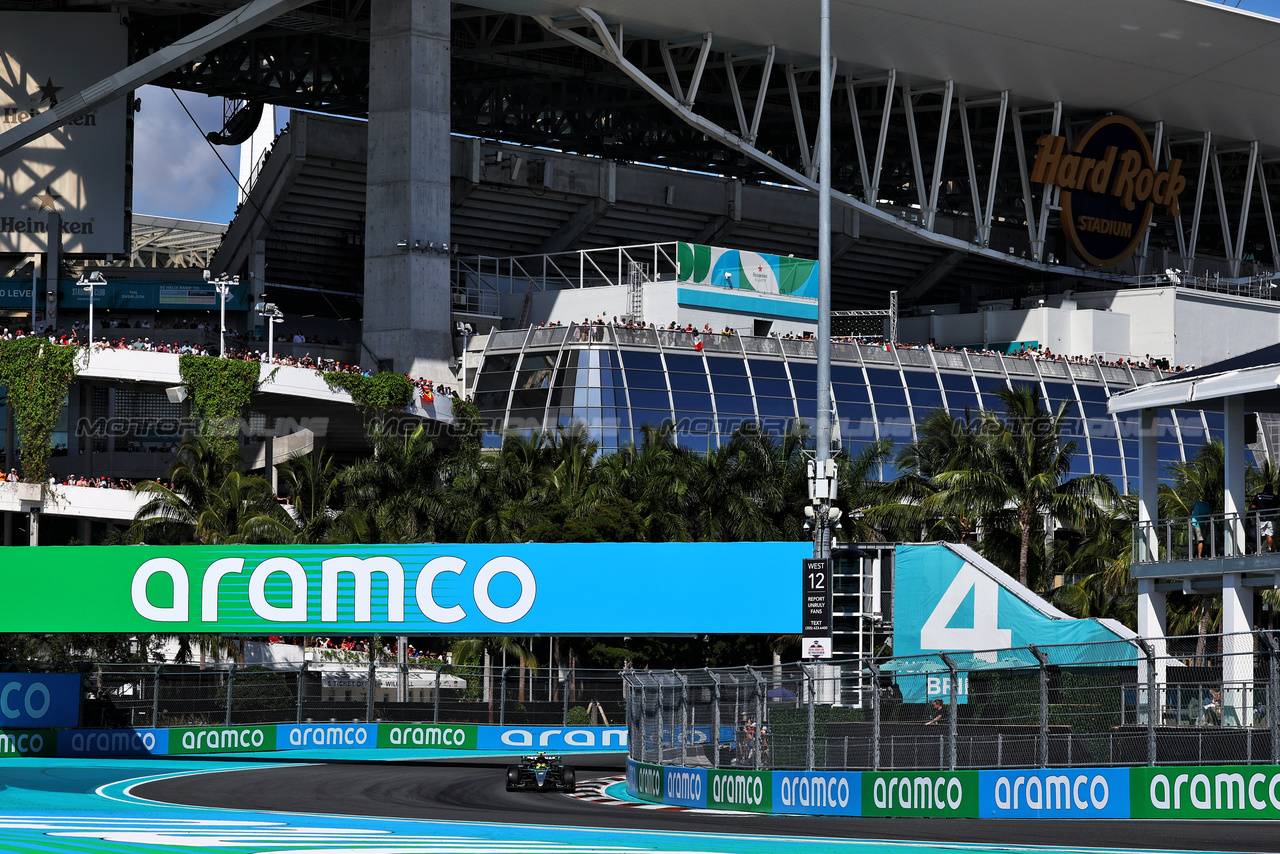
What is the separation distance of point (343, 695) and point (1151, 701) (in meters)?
25.5

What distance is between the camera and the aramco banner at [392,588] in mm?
39781

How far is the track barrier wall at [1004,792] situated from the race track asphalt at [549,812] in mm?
261

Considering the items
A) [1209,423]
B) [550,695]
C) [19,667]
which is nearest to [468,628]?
[550,695]

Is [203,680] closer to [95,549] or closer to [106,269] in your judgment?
[95,549]

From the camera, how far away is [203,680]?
40844 millimetres

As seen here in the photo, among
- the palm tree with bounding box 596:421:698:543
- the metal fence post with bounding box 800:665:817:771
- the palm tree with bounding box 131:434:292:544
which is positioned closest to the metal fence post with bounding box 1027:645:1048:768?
the metal fence post with bounding box 800:665:817:771

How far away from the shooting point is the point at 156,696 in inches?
1597

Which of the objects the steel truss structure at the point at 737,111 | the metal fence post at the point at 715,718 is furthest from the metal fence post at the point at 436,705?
the steel truss structure at the point at 737,111

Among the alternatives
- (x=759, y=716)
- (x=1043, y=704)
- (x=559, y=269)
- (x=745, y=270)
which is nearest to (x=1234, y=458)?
(x=759, y=716)

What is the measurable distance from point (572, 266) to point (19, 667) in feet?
190

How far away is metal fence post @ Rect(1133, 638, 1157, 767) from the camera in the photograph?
2167cm

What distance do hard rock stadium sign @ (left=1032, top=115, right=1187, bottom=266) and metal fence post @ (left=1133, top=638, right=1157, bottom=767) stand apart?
243 ft

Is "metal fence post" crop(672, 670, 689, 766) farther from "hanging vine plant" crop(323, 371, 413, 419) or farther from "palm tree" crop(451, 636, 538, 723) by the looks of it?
"hanging vine plant" crop(323, 371, 413, 419)

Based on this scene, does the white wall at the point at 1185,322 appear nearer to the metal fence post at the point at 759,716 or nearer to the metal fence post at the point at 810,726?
the metal fence post at the point at 759,716
